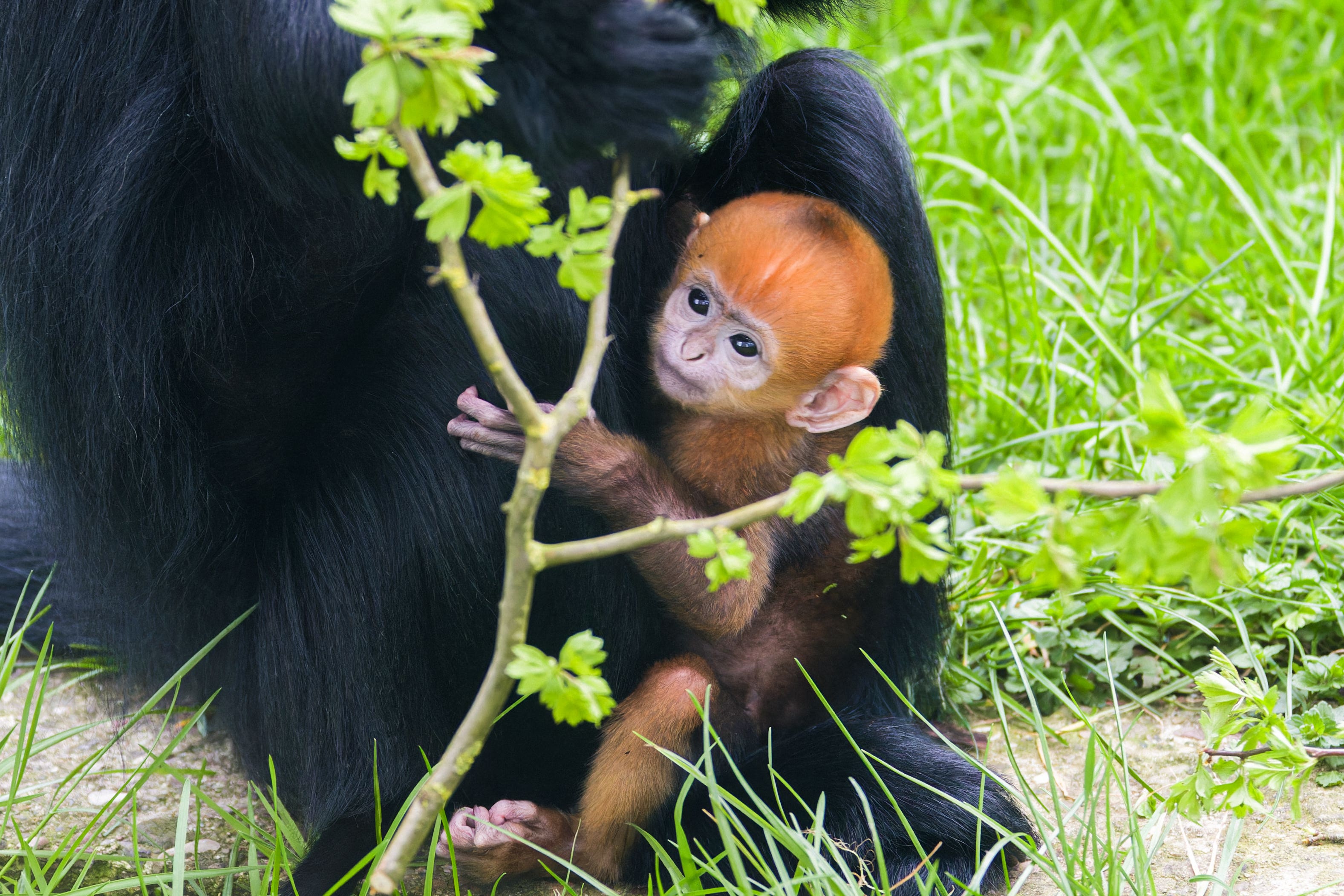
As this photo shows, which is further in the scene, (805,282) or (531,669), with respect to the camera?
(805,282)

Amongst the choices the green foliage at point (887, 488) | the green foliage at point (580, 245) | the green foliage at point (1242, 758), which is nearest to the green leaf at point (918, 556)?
the green foliage at point (887, 488)

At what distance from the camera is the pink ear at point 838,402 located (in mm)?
1917

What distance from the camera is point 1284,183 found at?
3789 mm

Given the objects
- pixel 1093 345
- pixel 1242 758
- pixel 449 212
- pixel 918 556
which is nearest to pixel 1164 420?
pixel 918 556

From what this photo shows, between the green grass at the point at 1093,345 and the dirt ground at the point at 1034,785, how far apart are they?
3 centimetres

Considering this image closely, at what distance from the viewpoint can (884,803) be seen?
68.9 inches

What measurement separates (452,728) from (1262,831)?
45.7 inches

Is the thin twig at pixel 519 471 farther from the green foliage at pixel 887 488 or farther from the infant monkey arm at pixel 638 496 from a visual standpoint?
the infant monkey arm at pixel 638 496

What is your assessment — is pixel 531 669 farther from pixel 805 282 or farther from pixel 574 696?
pixel 805 282

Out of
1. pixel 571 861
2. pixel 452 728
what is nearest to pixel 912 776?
pixel 571 861

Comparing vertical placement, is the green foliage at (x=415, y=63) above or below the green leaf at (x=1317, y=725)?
above

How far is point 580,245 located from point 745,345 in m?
0.97

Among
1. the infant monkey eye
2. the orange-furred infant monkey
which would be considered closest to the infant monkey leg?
the orange-furred infant monkey

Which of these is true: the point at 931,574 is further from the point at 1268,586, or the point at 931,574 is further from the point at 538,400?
the point at 1268,586
